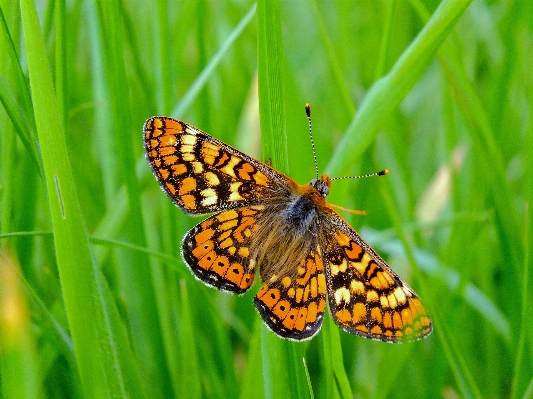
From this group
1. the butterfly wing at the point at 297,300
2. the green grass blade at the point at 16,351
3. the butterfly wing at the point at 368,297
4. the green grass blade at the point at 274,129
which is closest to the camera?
the green grass blade at the point at 16,351

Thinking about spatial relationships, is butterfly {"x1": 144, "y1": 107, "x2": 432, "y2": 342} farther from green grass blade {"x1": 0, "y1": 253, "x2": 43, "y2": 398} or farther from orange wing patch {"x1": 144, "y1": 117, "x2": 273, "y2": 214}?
green grass blade {"x1": 0, "y1": 253, "x2": 43, "y2": 398}

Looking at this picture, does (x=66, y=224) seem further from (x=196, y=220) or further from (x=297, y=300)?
(x=196, y=220)

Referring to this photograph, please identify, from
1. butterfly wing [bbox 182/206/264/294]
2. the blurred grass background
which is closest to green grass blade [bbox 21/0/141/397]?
the blurred grass background

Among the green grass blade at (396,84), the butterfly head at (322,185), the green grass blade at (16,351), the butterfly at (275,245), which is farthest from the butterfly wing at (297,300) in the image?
the green grass blade at (16,351)

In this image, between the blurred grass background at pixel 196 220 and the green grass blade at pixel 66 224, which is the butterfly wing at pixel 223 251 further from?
the green grass blade at pixel 66 224

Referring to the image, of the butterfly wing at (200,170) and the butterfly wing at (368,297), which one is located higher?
the butterfly wing at (200,170)

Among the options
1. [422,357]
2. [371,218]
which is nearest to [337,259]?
[422,357]
